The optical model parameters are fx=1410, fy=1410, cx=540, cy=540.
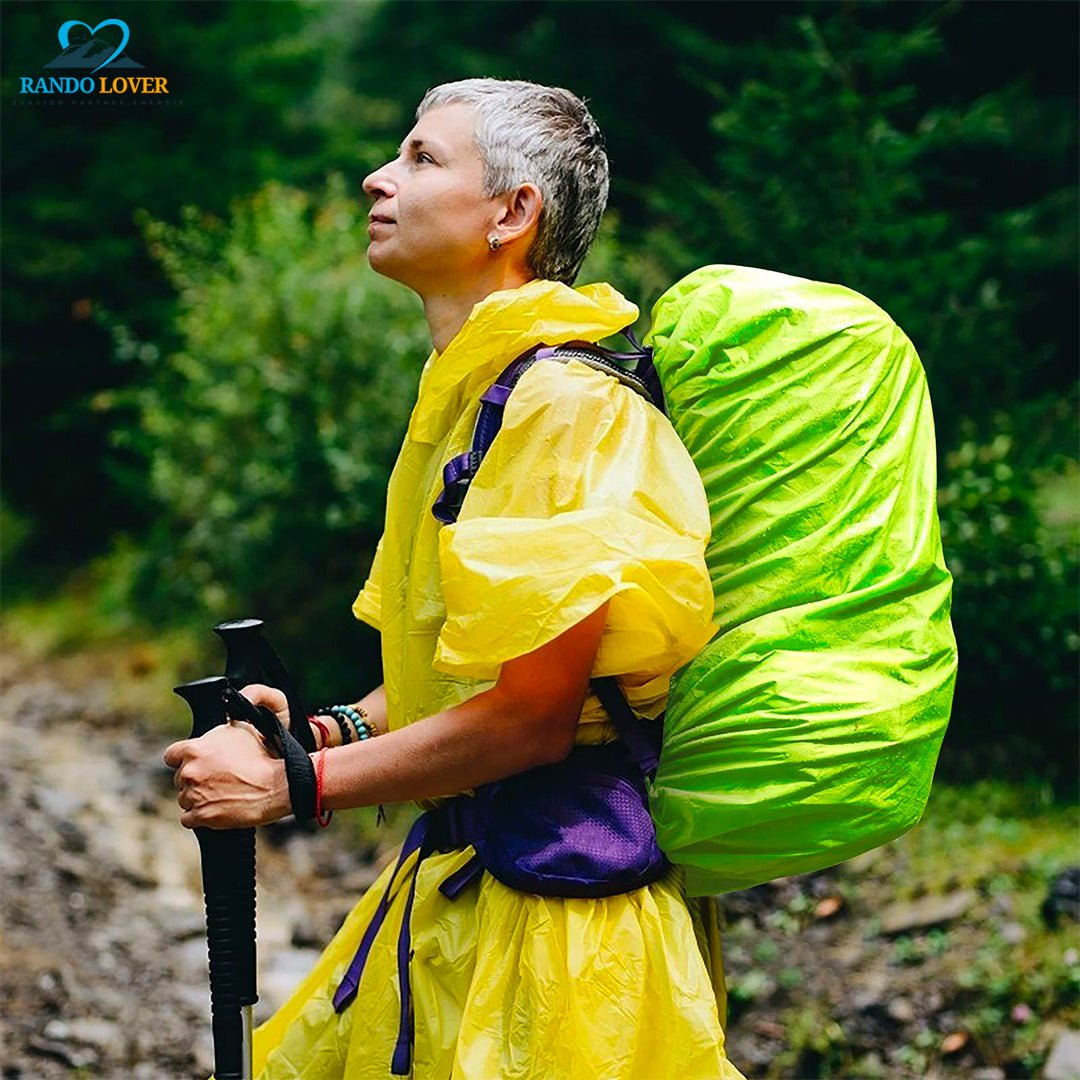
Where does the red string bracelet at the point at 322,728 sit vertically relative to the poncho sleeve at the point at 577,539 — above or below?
below

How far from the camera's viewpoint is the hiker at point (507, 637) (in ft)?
5.98

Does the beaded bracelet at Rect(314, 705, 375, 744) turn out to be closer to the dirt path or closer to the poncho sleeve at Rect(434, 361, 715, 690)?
the poncho sleeve at Rect(434, 361, 715, 690)

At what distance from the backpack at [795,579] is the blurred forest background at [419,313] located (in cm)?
220

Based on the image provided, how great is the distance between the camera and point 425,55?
11773mm

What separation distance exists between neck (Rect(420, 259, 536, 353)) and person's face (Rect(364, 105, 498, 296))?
0.05 ft

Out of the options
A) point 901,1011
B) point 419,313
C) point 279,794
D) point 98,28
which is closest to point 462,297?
point 279,794

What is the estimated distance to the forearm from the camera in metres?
1.88

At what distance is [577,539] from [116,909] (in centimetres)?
416

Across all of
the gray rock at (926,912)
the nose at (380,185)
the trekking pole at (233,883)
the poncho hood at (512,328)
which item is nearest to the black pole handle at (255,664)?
the trekking pole at (233,883)

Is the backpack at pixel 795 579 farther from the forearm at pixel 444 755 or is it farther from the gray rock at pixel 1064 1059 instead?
the gray rock at pixel 1064 1059

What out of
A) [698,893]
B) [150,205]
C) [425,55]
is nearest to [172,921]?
[698,893]

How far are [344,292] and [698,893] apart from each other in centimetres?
536

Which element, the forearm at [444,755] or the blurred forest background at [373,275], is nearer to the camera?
the forearm at [444,755]

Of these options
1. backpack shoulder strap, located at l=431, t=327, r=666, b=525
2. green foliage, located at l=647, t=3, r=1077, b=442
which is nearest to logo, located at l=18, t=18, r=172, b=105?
green foliage, located at l=647, t=3, r=1077, b=442
